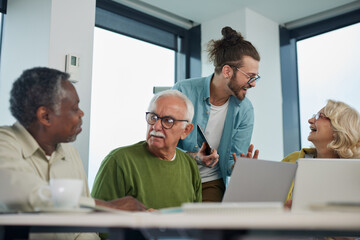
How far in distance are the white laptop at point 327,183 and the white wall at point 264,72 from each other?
86.2 inches

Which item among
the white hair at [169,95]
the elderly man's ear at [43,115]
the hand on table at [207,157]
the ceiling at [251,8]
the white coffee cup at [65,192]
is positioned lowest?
the white coffee cup at [65,192]

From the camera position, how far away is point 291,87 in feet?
13.5

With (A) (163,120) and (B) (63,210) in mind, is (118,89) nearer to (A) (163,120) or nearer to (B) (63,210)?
(A) (163,120)

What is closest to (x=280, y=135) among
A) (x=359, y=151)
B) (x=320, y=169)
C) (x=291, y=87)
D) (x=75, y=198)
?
(x=291, y=87)

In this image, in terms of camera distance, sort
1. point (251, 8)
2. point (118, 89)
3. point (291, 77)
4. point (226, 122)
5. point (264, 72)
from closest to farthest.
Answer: point (226, 122) < point (118, 89) < point (251, 8) < point (264, 72) < point (291, 77)

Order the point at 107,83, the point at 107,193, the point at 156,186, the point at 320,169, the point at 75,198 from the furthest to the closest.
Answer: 1. the point at 107,83
2. the point at 156,186
3. the point at 107,193
4. the point at 320,169
5. the point at 75,198

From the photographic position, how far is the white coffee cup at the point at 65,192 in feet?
3.56

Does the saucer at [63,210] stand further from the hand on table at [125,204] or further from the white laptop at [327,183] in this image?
the white laptop at [327,183]

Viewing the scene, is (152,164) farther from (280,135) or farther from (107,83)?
(280,135)

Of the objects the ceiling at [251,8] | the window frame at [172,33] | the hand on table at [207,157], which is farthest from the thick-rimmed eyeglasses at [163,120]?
the ceiling at [251,8]

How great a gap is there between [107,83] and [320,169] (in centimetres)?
237

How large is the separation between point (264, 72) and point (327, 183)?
2.55 meters

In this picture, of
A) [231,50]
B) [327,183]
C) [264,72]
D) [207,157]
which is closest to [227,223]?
[327,183]

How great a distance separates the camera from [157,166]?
1.98 meters
